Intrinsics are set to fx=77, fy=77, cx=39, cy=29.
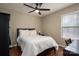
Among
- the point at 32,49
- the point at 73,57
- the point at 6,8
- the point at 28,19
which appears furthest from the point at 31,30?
the point at 73,57

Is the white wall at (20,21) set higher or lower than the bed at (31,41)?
higher

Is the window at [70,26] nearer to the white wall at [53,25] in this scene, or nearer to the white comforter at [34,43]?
the white wall at [53,25]

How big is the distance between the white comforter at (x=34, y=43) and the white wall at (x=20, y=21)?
100 mm

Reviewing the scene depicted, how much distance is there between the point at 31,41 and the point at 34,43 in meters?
0.06

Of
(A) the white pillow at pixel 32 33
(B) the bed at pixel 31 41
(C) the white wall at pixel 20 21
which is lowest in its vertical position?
(B) the bed at pixel 31 41

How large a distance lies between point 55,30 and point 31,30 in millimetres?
297

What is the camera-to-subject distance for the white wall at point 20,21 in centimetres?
90

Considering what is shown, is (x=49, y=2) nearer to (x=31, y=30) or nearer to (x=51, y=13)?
(x=51, y=13)

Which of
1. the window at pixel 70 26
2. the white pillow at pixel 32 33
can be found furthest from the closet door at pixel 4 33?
the window at pixel 70 26

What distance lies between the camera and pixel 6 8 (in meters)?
0.86

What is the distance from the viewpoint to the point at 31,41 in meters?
0.94

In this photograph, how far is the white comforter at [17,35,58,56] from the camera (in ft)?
3.04

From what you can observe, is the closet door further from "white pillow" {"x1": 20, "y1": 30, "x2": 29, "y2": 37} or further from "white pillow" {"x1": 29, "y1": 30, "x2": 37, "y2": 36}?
"white pillow" {"x1": 29, "y1": 30, "x2": 37, "y2": 36}

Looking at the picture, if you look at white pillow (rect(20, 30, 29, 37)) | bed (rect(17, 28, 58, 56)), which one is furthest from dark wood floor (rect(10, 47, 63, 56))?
white pillow (rect(20, 30, 29, 37))
